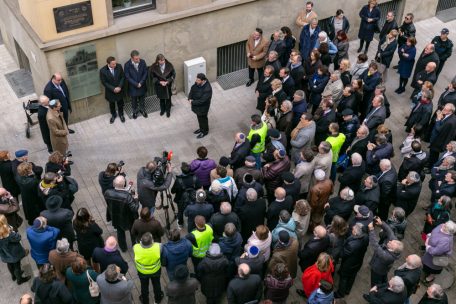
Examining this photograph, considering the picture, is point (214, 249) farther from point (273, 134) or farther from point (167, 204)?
point (273, 134)

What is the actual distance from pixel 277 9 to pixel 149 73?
389 cm

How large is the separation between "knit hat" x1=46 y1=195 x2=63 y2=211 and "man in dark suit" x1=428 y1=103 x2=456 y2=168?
8026 mm

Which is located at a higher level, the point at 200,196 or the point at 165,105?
Answer: the point at 200,196

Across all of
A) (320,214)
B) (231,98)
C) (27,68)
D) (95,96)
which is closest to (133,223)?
(320,214)

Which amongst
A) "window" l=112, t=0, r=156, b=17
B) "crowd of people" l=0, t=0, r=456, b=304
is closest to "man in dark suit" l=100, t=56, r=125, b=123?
"crowd of people" l=0, t=0, r=456, b=304

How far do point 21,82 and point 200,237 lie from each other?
28.0ft

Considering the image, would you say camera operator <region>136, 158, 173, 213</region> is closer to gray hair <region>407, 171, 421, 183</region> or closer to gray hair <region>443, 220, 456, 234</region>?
gray hair <region>407, 171, 421, 183</region>

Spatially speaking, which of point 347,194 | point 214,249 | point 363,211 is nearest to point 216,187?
point 214,249

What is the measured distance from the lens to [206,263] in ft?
29.4

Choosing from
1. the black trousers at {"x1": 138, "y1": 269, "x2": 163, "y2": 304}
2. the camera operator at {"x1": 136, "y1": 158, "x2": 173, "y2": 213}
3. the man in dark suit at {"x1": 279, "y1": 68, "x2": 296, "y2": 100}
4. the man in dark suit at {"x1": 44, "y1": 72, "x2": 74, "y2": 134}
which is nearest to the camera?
the black trousers at {"x1": 138, "y1": 269, "x2": 163, "y2": 304}

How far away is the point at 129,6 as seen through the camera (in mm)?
13609

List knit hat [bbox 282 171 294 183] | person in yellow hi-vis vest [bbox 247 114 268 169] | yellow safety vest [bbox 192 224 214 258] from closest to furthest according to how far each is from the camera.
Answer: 1. yellow safety vest [bbox 192 224 214 258]
2. knit hat [bbox 282 171 294 183]
3. person in yellow hi-vis vest [bbox 247 114 268 169]

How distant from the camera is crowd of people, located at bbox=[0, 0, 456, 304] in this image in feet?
29.4

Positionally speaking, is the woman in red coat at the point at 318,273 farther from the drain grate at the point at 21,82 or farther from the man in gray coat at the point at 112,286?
the drain grate at the point at 21,82
